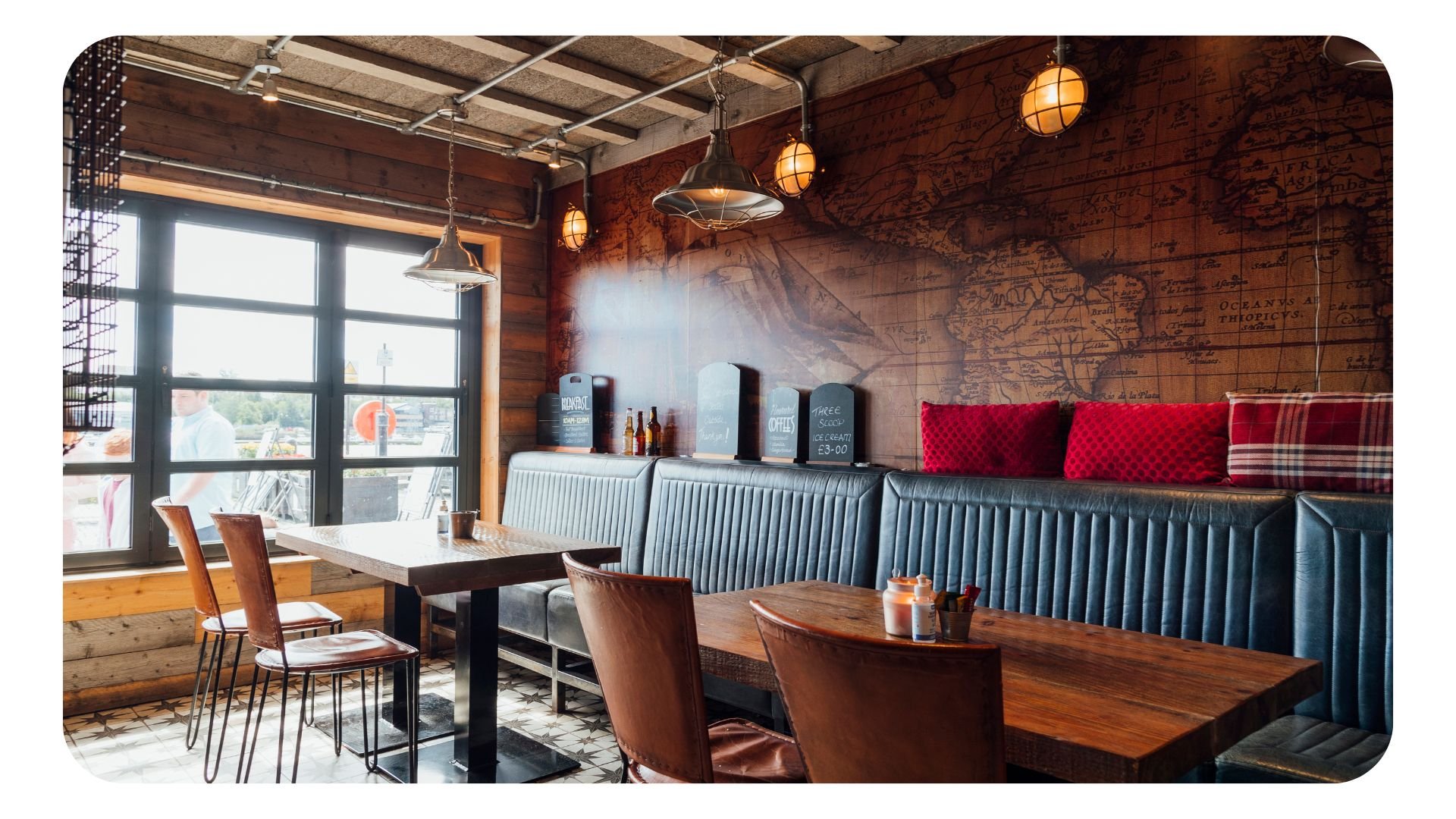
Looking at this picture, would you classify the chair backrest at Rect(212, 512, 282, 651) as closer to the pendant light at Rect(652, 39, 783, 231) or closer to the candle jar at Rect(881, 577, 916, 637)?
the pendant light at Rect(652, 39, 783, 231)

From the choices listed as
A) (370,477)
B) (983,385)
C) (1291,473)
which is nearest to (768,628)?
(1291,473)

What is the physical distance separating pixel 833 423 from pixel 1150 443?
1405mm

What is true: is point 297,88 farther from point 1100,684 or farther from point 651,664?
point 1100,684

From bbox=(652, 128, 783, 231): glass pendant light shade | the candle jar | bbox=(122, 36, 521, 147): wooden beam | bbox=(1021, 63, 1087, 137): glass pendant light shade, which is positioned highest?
bbox=(122, 36, 521, 147): wooden beam

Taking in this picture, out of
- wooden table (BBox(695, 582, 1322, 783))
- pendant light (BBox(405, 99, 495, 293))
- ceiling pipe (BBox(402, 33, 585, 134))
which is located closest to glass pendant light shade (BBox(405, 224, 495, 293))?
pendant light (BBox(405, 99, 495, 293))

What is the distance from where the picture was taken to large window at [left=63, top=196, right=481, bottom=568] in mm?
4434

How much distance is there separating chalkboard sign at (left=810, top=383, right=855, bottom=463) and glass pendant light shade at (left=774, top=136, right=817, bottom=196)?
87 centimetres

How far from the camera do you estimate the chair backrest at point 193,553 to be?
3271 mm

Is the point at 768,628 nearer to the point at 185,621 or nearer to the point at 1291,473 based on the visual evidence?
the point at 1291,473

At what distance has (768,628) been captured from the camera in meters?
1.49

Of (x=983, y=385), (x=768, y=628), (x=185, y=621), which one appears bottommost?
(x=185, y=621)

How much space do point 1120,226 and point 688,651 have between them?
2.26 m

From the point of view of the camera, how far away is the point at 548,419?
219 inches

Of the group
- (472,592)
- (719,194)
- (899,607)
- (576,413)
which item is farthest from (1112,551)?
(576,413)
